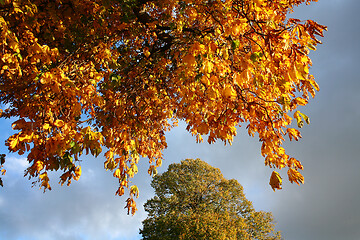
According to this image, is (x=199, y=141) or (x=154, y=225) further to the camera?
(x=154, y=225)

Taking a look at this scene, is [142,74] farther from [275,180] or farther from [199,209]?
[199,209]

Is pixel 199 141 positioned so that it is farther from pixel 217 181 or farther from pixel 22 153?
pixel 217 181

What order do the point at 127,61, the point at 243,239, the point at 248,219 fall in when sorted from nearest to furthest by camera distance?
the point at 127,61 < the point at 243,239 < the point at 248,219

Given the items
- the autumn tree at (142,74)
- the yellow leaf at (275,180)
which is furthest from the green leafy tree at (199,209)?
the yellow leaf at (275,180)

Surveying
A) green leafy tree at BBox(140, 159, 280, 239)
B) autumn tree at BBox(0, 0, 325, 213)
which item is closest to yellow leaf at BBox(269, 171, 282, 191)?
autumn tree at BBox(0, 0, 325, 213)

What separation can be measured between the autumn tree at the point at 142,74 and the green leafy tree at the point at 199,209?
372 inches

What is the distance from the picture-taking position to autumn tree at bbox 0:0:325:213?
3881 mm

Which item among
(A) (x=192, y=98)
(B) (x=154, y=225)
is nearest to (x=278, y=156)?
(A) (x=192, y=98)

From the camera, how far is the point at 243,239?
16344 mm

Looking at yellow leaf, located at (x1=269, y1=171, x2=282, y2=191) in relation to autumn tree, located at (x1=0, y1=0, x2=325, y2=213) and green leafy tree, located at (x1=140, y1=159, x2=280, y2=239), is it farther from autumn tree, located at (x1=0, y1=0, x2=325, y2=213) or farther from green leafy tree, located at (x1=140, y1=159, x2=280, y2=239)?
green leafy tree, located at (x1=140, y1=159, x2=280, y2=239)

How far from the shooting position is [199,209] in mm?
17734

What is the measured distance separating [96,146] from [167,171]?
17.0m

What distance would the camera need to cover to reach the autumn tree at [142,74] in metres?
3.88

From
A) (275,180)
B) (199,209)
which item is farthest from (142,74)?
(199,209)
